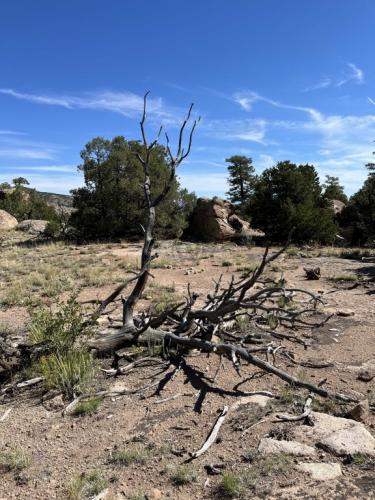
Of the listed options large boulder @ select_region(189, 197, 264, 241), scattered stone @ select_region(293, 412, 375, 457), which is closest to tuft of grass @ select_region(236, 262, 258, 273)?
large boulder @ select_region(189, 197, 264, 241)

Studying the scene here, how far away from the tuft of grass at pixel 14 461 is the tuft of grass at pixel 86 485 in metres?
0.44

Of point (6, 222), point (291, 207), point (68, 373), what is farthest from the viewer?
point (6, 222)

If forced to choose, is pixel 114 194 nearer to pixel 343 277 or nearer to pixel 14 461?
pixel 343 277

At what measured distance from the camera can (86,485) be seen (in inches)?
116

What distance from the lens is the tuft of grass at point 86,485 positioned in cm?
283

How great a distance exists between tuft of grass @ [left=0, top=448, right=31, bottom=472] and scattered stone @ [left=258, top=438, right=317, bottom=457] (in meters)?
1.64

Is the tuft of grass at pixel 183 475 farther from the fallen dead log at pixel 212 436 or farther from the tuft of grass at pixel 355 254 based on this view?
the tuft of grass at pixel 355 254

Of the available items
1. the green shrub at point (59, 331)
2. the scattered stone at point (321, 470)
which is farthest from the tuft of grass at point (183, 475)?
the green shrub at point (59, 331)

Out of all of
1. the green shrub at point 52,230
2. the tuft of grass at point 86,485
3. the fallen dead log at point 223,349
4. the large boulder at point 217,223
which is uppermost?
the large boulder at point 217,223

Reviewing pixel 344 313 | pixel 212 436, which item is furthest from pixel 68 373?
pixel 344 313

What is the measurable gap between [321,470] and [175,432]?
45.2 inches

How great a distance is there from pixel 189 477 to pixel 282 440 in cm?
77

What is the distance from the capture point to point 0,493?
115 inches

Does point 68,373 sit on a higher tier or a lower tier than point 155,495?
higher
